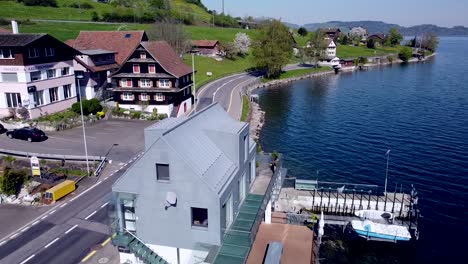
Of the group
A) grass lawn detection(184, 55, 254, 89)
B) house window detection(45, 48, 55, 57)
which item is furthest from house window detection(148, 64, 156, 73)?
grass lawn detection(184, 55, 254, 89)

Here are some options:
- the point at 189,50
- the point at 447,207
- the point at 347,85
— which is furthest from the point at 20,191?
the point at 347,85

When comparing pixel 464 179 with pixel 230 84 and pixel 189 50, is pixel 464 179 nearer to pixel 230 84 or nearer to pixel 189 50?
pixel 230 84

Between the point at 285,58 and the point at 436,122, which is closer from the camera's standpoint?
the point at 436,122

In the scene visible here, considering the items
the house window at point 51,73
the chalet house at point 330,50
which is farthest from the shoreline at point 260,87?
the house window at point 51,73

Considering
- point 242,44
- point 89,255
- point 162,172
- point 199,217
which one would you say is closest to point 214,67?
point 242,44

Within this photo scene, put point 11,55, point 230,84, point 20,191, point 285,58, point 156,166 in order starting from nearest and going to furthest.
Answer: point 156,166 → point 20,191 → point 11,55 → point 230,84 → point 285,58

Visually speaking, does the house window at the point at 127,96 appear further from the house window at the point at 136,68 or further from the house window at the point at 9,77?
the house window at the point at 9,77
